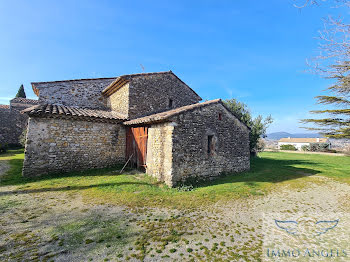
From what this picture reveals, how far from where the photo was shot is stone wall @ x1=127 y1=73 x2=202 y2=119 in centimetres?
1254

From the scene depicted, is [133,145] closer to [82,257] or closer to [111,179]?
[111,179]

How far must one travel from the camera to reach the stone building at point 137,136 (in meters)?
8.41

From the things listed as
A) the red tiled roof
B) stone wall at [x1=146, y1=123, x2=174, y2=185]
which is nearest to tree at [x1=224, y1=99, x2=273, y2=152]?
the red tiled roof

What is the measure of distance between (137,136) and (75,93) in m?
7.41

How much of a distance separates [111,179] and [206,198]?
16.5ft

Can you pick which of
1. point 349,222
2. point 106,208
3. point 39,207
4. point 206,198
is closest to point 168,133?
point 206,198

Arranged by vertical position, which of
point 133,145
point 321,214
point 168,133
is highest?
point 168,133

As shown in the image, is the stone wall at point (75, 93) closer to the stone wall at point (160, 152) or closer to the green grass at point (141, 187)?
the green grass at point (141, 187)

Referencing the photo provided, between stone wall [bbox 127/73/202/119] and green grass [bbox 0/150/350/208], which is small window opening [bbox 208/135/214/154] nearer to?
green grass [bbox 0/150/350/208]

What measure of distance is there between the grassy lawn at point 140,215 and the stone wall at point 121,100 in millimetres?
5512

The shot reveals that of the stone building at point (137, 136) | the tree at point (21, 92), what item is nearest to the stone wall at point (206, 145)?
the stone building at point (137, 136)

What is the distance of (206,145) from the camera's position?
30.6 ft

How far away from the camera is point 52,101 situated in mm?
Result: 12789

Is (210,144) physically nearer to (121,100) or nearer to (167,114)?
(167,114)
